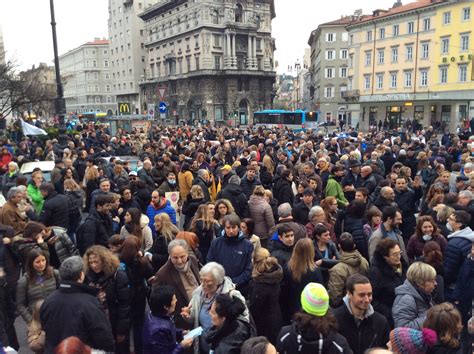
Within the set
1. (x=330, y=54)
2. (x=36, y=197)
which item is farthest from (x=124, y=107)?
(x=330, y=54)

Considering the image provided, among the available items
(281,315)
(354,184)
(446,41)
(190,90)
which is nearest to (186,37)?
(190,90)

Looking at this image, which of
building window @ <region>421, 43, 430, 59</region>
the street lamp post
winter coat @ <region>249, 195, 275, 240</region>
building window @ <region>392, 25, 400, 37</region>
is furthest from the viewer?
building window @ <region>392, 25, 400, 37</region>

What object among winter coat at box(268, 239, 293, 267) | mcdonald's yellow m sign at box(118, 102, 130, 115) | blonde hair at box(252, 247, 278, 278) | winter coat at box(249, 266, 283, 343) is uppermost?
mcdonald's yellow m sign at box(118, 102, 130, 115)

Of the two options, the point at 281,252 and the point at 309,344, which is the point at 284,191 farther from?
the point at 309,344

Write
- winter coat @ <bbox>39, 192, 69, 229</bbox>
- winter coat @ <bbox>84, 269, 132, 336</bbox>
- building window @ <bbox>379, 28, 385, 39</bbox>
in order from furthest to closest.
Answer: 1. building window @ <bbox>379, 28, 385, 39</bbox>
2. winter coat @ <bbox>39, 192, 69, 229</bbox>
3. winter coat @ <bbox>84, 269, 132, 336</bbox>

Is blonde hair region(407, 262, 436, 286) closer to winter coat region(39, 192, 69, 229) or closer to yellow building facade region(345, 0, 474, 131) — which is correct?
winter coat region(39, 192, 69, 229)

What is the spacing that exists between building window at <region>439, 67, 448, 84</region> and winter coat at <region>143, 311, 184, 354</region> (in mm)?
46980

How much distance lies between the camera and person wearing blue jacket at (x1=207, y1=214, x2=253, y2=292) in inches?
192

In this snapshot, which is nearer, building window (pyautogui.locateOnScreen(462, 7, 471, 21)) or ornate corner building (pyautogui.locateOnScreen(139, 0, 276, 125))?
building window (pyautogui.locateOnScreen(462, 7, 471, 21))

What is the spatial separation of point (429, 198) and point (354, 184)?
1862 mm

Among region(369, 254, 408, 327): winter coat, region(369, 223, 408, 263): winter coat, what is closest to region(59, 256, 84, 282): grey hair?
region(369, 254, 408, 327): winter coat

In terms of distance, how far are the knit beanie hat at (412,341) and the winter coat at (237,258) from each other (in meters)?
2.22

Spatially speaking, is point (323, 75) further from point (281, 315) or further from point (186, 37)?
point (281, 315)

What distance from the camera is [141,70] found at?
295 feet
